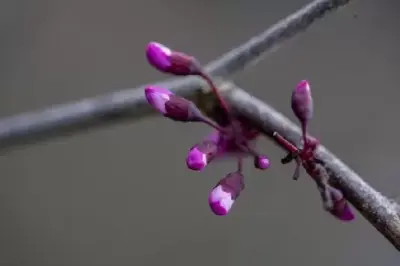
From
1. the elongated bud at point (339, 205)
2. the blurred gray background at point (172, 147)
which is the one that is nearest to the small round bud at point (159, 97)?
the elongated bud at point (339, 205)

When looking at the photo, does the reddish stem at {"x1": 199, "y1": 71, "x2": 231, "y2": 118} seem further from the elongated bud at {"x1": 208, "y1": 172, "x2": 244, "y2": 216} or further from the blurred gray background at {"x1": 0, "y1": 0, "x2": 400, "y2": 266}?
the blurred gray background at {"x1": 0, "y1": 0, "x2": 400, "y2": 266}

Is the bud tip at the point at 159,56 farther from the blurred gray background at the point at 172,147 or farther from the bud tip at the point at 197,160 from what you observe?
the blurred gray background at the point at 172,147

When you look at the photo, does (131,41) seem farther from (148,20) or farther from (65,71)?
(65,71)

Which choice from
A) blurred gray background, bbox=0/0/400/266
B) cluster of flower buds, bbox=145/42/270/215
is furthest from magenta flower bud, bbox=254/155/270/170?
blurred gray background, bbox=0/0/400/266

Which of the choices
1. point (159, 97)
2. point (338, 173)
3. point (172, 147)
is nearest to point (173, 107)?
point (159, 97)

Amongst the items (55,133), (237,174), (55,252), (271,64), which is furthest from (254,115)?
(55,252)
